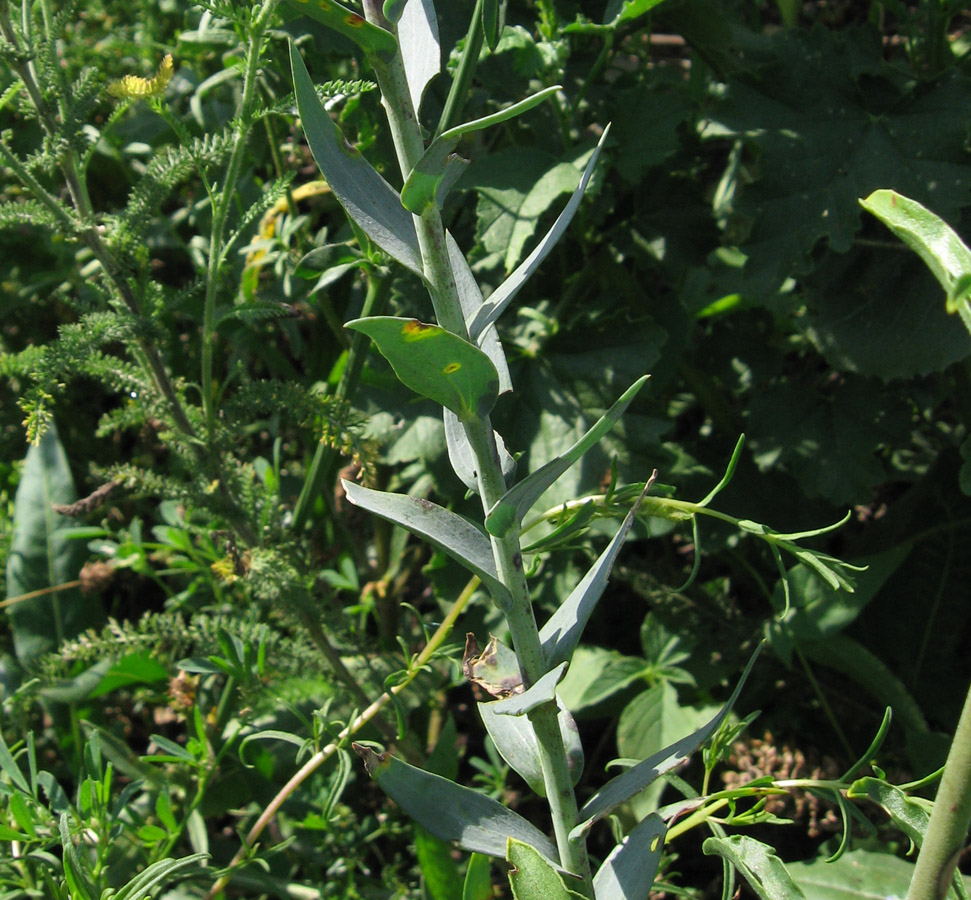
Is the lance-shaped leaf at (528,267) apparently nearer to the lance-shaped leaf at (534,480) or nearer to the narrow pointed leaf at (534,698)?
the lance-shaped leaf at (534,480)

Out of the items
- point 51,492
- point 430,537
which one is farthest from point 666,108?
point 51,492

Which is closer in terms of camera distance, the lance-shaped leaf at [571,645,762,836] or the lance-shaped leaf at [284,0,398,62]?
the lance-shaped leaf at [284,0,398,62]

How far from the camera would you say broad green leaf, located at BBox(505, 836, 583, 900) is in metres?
0.61

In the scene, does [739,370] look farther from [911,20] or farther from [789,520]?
[911,20]

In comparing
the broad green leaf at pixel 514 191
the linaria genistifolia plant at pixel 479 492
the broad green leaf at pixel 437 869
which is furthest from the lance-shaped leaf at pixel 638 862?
the broad green leaf at pixel 514 191

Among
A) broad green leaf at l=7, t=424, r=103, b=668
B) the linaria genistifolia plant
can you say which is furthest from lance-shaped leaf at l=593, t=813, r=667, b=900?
broad green leaf at l=7, t=424, r=103, b=668

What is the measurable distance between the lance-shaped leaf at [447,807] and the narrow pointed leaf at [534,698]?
4.7 inches

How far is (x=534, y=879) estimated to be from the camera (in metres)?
0.61

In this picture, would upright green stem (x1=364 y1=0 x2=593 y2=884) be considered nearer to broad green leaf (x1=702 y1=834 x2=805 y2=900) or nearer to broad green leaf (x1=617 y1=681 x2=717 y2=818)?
broad green leaf (x1=702 y1=834 x2=805 y2=900)

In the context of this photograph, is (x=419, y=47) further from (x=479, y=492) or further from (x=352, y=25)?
(x=479, y=492)

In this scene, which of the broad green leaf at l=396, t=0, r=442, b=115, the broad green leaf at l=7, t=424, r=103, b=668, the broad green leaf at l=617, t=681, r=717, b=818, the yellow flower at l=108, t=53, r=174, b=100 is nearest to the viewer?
the broad green leaf at l=396, t=0, r=442, b=115

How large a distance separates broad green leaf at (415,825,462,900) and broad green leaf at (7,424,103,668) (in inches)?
25.8

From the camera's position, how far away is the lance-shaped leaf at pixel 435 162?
19.2 inches

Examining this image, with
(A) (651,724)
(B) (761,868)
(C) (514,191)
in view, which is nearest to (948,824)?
(B) (761,868)
